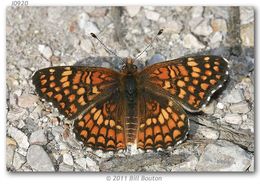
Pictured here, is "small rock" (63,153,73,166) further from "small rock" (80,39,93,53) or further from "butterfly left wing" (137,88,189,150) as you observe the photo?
"small rock" (80,39,93,53)

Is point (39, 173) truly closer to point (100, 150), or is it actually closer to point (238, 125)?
point (100, 150)

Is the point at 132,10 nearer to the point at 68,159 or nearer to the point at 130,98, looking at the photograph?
the point at 130,98

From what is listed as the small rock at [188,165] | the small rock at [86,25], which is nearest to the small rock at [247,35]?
the small rock at [188,165]

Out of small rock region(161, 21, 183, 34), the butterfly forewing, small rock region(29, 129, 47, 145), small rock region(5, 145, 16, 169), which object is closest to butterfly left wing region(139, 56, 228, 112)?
the butterfly forewing

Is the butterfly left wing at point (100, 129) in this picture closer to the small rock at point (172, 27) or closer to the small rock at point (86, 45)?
the small rock at point (86, 45)

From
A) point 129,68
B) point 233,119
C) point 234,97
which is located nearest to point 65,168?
point 129,68
